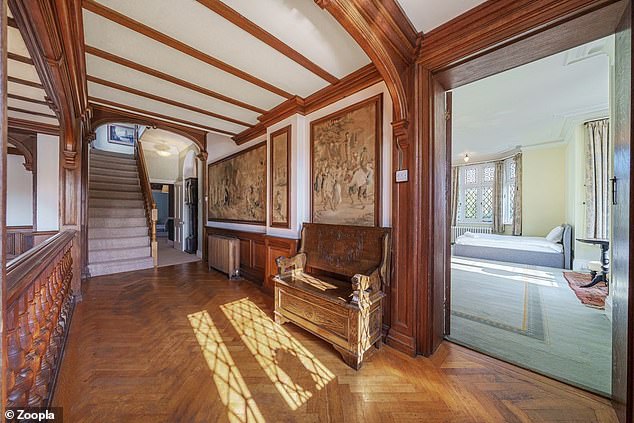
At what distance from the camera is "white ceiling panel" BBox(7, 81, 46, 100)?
2867mm

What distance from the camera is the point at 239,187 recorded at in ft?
15.5

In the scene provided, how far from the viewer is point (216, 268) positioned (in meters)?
4.78

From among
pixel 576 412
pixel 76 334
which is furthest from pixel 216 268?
pixel 576 412

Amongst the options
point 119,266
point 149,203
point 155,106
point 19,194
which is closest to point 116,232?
point 149,203

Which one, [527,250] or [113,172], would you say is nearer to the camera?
[527,250]

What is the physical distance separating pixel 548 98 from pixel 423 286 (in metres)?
4.44

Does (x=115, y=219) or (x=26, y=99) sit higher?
(x=26, y=99)

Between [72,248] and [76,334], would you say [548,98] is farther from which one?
[72,248]

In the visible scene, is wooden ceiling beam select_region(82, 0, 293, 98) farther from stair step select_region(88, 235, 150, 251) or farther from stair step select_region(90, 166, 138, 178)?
stair step select_region(90, 166, 138, 178)

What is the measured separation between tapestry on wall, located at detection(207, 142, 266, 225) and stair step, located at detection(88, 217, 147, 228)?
1750 millimetres

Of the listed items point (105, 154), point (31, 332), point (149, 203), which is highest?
point (105, 154)

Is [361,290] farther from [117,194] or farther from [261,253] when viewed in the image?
[117,194]

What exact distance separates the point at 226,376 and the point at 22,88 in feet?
13.6

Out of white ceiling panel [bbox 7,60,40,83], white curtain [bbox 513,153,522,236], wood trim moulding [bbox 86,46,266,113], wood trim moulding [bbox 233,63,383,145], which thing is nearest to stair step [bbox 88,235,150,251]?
white ceiling panel [bbox 7,60,40,83]
